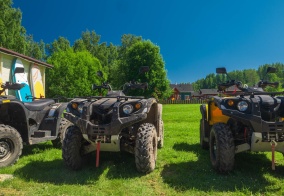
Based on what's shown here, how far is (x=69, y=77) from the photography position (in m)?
42.1

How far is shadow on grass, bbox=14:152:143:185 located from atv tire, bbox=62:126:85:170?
0.49 ft

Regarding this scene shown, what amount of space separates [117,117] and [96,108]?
1.92 ft

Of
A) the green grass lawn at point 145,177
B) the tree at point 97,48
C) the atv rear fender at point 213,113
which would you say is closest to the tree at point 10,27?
the tree at point 97,48

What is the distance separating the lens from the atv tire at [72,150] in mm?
4688

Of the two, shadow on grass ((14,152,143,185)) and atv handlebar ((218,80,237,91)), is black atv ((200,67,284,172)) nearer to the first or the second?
atv handlebar ((218,80,237,91))

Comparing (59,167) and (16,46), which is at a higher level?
(16,46)

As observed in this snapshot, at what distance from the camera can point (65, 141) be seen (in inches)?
185

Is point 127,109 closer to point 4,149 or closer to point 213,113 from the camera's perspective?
point 213,113

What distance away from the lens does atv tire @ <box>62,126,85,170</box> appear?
469cm

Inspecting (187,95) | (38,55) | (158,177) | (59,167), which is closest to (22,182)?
(59,167)

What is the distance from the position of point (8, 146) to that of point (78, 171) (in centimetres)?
157

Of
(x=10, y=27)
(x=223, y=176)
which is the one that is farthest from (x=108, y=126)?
(x=10, y=27)

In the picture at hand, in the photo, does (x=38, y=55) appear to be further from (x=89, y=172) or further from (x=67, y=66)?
(x=89, y=172)

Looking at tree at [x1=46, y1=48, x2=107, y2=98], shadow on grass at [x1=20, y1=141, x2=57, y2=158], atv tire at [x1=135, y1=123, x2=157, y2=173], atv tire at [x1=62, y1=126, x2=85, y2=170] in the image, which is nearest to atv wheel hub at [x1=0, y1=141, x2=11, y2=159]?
shadow on grass at [x1=20, y1=141, x2=57, y2=158]
